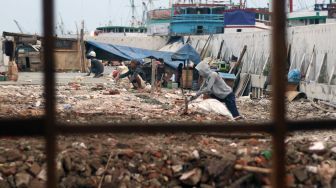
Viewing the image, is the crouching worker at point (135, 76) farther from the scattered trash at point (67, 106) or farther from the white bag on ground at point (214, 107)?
the white bag on ground at point (214, 107)

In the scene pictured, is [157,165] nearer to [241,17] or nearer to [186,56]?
[186,56]

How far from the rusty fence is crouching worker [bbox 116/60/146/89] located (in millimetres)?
13611

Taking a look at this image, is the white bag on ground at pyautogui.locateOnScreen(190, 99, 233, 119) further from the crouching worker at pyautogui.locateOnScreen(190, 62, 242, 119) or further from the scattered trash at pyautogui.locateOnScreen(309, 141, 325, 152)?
the scattered trash at pyautogui.locateOnScreen(309, 141, 325, 152)

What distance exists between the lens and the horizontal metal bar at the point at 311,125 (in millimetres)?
1469

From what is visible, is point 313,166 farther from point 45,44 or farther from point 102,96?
point 102,96

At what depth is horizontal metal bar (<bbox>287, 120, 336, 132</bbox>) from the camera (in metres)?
1.47

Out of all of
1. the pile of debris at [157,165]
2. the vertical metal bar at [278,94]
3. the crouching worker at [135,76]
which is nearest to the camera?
the vertical metal bar at [278,94]

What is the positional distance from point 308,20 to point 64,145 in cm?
2103

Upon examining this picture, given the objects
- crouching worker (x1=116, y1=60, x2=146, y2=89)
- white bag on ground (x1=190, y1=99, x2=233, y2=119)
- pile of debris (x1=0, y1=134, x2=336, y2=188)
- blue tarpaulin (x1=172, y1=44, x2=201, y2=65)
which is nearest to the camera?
pile of debris (x1=0, y1=134, x2=336, y2=188)

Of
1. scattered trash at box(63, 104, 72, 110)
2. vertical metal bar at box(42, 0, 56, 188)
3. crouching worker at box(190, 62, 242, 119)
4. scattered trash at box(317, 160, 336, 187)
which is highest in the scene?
vertical metal bar at box(42, 0, 56, 188)

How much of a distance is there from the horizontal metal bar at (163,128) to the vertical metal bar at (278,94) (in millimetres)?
32

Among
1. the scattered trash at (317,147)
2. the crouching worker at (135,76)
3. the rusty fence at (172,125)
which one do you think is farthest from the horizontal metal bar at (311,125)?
the crouching worker at (135,76)

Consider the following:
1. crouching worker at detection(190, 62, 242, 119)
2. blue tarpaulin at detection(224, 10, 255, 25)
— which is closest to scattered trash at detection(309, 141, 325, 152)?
crouching worker at detection(190, 62, 242, 119)

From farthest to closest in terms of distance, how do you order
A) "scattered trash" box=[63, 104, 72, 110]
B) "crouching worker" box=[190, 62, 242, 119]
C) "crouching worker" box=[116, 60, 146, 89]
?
1. "crouching worker" box=[116, 60, 146, 89]
2. "scattered trash" box=[63, 104, 72, 110]
3. "crouching worker" box=[190, 62, 242, 119]
